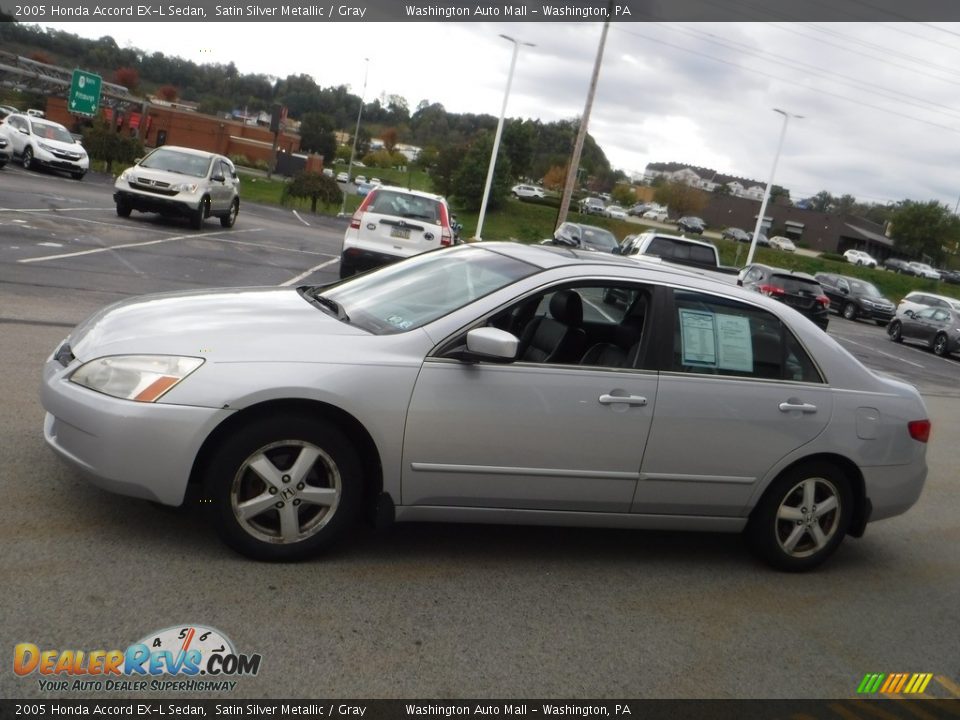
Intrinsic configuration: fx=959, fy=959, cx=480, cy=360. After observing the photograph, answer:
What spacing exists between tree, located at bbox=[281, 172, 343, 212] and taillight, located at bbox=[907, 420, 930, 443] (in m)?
40.6

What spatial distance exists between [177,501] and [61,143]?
29.4m

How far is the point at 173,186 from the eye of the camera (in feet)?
64.1

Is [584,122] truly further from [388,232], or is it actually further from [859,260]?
[859,260]

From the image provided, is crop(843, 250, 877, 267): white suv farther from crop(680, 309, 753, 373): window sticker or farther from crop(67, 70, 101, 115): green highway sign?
crop(680, 309, 753, 373): window sticker

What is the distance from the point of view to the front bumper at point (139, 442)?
4.03 meters

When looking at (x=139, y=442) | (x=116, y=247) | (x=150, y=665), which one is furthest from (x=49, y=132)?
(x=150, y=665)

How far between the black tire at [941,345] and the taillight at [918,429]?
24.5 m

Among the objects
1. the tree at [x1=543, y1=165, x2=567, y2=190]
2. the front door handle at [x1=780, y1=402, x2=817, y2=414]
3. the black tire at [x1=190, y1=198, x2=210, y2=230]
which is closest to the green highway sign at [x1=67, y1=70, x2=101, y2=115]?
the black tire at [x1=190, y1=198, x2=210, y2=230]

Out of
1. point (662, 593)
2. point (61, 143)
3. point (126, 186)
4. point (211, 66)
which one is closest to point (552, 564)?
point (662, 593)

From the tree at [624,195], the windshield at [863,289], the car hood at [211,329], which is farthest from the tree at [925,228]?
the car hood at [211,329]

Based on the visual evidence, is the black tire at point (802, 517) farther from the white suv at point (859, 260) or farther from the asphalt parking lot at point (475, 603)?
the white suv at point (859, 260)

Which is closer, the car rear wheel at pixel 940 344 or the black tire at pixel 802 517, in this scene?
the black tire at pixel 802 517

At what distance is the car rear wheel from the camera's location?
91.2ft
